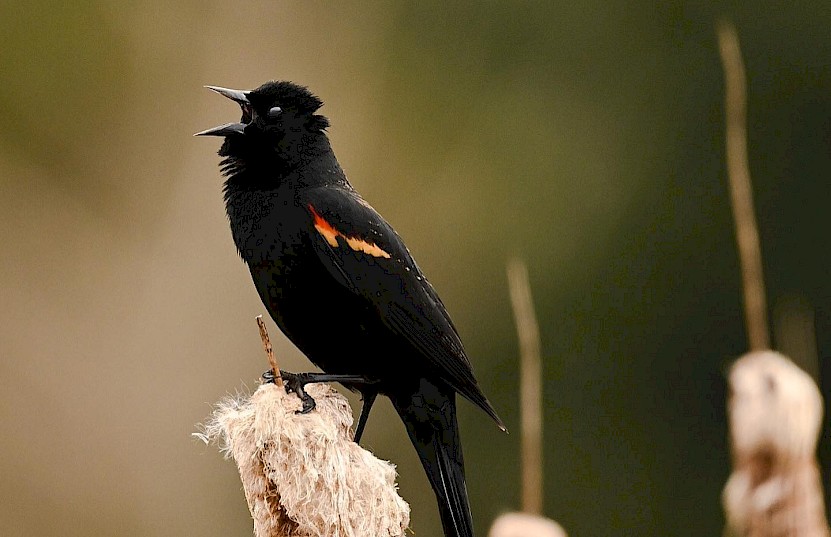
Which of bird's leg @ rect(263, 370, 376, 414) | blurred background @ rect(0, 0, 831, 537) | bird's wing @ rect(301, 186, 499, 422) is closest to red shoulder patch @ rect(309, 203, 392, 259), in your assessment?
bird's wing @ rect(301, 186, 499, 422)

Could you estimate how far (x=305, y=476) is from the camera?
221cm

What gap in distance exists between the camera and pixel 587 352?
9.90 meters

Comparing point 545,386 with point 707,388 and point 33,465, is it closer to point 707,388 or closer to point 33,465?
point 707,388

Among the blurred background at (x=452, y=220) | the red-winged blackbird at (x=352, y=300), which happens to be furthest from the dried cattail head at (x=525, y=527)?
the blurred background at (x=452, y=220)

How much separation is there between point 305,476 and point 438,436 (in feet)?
2.34

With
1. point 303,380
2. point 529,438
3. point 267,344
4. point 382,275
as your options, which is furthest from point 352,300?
point 529,438

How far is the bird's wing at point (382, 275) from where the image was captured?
9.37ft

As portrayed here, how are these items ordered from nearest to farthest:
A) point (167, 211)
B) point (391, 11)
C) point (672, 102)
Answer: point (167, 211), point (672, 102), point (391, 11)

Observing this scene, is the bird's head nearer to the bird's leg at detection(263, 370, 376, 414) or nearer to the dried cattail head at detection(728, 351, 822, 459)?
the bird's leg at detection(263, 370, 376, 414)

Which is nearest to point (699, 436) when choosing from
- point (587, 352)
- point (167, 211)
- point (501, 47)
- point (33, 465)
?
point (587, 352)

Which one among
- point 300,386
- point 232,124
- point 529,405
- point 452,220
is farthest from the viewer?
point 452,220

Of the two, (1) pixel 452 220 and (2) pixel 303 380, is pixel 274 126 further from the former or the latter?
(1) pixel 452 220

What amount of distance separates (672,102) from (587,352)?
7.57 ft

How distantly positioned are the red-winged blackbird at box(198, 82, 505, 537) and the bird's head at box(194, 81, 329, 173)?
3 centimetres
